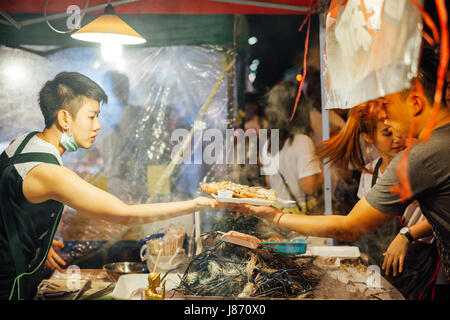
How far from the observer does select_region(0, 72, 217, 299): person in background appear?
8.29ft

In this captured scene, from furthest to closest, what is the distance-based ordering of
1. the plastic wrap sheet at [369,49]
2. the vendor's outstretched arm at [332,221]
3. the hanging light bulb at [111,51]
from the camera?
the hanging light bulb at [111,51], the vendor's outstretched arm at [332,221], the plastic wrap sheet at [369,49]

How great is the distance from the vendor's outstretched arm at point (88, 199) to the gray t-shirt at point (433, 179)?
3.97 ft

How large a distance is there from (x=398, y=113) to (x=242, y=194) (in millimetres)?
1050

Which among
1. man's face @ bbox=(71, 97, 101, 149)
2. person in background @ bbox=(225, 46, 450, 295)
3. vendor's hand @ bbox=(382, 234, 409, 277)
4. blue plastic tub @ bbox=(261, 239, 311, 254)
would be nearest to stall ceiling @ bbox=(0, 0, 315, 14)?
man's face @ bbox=(71, 97, 101, 149)

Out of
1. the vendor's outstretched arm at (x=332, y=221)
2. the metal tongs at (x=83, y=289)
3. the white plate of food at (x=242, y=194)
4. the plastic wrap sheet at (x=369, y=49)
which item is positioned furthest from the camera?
the white plate of food at (x=242, y=194)

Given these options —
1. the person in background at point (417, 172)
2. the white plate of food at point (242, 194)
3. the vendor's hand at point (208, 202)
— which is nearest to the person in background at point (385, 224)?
the person in background at point (417, 172)

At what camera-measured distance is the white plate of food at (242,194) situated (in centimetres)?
248

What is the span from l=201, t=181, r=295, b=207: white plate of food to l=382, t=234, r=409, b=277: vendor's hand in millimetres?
722

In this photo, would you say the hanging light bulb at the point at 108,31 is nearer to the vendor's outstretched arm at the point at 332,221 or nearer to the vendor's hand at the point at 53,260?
the vendor's outstretched arm at the point at 332,221

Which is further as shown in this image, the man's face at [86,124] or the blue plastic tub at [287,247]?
the man's face at [86,124]

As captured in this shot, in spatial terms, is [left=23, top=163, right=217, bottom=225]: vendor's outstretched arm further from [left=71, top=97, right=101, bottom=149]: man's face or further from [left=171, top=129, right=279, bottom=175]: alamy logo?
[left=171, top=129, right=279, bottom=175]: alamy logo

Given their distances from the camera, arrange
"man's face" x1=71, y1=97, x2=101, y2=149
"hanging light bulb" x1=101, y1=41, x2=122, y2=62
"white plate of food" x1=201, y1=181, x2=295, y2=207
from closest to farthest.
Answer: "white plate of food" x1=201, y1=181, x2=295, y2=207 < "man's face" x1=71, y1=97, x2=101, y2=149 < "hanging light bulb" x1=101, y1=41, x2=122, y2=62
